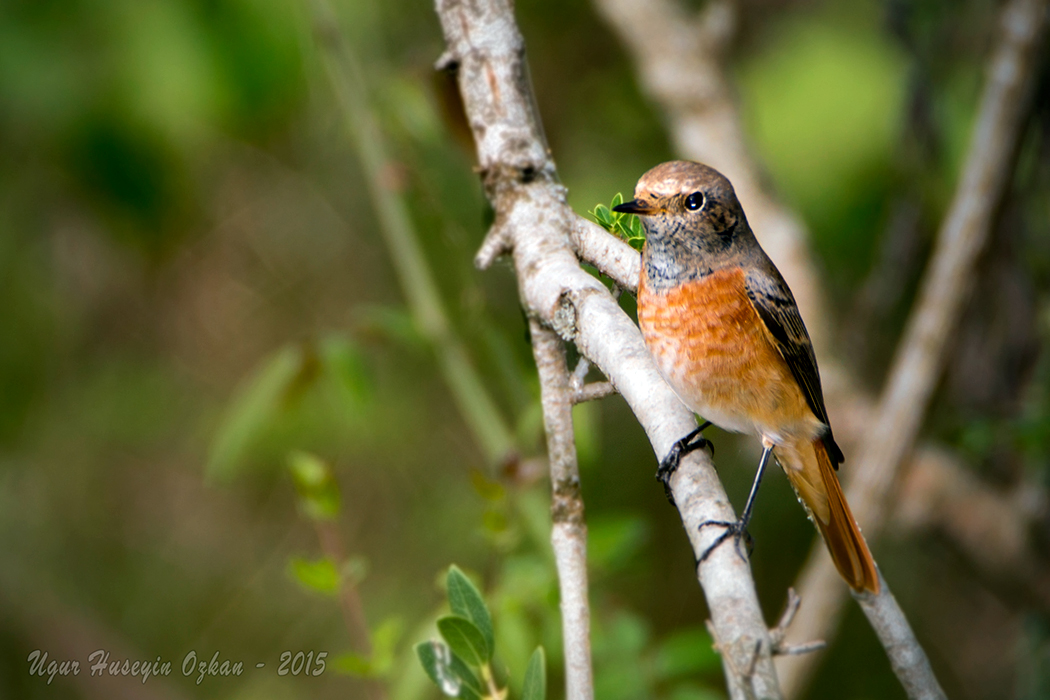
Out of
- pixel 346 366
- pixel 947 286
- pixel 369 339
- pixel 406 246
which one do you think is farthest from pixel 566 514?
pixel 947 286

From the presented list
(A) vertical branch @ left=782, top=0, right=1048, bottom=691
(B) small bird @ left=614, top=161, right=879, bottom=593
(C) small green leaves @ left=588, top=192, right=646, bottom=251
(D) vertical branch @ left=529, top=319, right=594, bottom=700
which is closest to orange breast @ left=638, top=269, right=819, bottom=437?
(B) small bird @ left=614, top=161, right=879, bottom=593

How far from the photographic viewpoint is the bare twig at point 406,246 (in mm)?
2791

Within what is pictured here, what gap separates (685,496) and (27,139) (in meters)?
4.24

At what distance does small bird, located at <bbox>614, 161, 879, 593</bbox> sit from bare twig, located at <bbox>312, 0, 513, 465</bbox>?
0.93 m

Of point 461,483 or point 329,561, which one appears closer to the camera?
point 329,561

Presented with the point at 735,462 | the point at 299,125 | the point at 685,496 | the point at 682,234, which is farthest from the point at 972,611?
the point at 299,125

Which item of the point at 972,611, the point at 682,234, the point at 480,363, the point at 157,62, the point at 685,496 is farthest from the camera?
the point at 972,611

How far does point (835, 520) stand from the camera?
2.00m

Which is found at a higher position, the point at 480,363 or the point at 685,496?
the point at 480,363

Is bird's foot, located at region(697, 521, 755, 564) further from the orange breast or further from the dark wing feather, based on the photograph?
the dark wing feather

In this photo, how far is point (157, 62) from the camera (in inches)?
131

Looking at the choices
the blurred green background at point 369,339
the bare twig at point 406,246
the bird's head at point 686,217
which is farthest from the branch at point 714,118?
the bird's head at point 686,217

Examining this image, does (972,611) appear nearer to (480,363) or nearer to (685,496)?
(480,363)

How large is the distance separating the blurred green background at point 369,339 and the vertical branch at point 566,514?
1.83 ft
